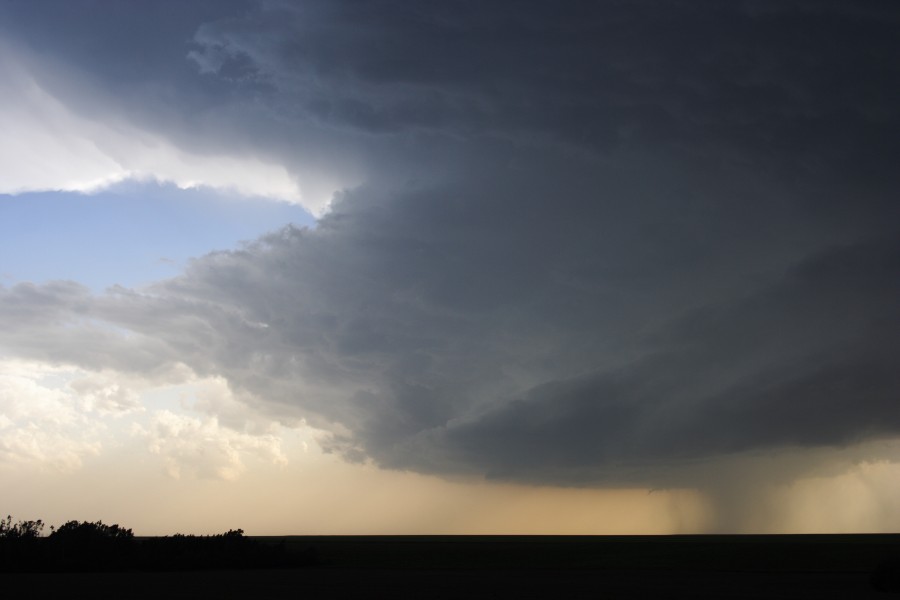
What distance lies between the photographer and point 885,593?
2029 inches

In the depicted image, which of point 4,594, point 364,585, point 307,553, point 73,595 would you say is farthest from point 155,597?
point 307,553

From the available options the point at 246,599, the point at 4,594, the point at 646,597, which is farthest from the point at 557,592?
the point at 4,594

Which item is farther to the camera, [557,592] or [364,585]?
[364,585]

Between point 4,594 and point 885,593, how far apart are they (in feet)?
193

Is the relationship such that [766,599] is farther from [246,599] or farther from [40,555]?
[40,555]

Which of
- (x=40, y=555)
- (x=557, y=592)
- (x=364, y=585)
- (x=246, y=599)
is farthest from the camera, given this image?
(x=40, y=555)

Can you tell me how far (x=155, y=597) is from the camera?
45312mm

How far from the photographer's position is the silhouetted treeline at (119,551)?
73875mm

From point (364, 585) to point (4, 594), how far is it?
948 inches

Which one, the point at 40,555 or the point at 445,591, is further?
the point at 40,555

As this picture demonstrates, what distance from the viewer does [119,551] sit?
79.2 metres

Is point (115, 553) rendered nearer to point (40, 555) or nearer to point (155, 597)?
point (40, 555)

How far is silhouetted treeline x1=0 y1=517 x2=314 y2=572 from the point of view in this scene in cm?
7388

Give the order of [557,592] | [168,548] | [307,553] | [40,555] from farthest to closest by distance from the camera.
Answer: [307,553]
[168,548]
[40,555]
[557,592]
